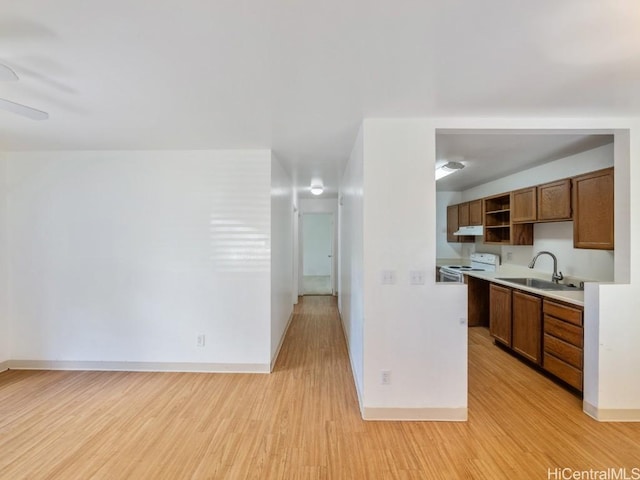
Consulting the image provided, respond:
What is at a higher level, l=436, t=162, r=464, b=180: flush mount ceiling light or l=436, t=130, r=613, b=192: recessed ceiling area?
l=436, t=130, r=613, b=192: recessed ceiling area

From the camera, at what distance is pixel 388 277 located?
2.32m

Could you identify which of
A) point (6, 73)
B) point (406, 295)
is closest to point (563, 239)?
point (406, 295)

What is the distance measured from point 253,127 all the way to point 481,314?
14.3ft

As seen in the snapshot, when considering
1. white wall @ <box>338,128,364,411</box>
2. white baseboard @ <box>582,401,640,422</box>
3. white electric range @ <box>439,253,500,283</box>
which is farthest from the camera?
white electric range @ <box>439,253,500,283</box>

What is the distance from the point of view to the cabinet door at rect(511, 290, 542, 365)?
302 centimetres

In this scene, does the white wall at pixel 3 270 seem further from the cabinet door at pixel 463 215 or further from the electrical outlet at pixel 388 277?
the cabinet door at pixel 463 215

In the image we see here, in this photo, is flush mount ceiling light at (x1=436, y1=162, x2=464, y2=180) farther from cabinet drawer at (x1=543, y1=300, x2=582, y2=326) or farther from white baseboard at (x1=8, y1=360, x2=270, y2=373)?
white baseboard at (x1=8, y1=360, x2=270, y2=373)

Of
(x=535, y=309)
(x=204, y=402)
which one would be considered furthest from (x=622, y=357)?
(x=204, y=402)

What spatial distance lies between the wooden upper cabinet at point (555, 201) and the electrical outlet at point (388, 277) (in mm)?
2259

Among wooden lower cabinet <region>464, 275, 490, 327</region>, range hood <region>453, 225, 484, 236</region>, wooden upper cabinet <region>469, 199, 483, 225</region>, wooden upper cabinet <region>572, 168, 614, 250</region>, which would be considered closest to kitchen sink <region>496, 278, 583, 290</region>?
wooden upper cabinet <region>572, 168, 614, 250</region>

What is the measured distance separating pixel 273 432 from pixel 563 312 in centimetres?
276

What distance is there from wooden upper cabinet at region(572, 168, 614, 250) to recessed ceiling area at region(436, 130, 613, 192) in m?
0.38

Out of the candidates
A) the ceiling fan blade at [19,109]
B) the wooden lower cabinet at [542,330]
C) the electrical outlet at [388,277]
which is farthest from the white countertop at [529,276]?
the ceiling fan blade at [19,109]

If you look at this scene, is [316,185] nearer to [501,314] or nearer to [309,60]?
[501,314]
